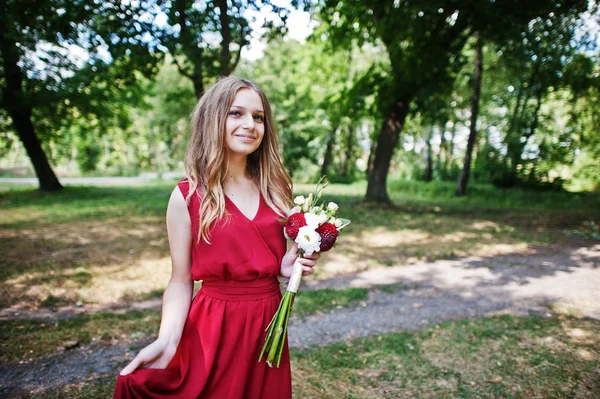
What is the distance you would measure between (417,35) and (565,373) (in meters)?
8.77

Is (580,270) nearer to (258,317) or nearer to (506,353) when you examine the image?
(506,353)

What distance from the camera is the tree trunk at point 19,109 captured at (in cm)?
1359

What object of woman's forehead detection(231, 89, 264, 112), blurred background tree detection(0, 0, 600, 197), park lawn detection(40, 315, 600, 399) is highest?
blurred background tree detection(0, 0, 600, 197)

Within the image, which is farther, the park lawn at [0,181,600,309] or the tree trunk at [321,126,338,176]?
the tree trunk at [321,126,338,176]

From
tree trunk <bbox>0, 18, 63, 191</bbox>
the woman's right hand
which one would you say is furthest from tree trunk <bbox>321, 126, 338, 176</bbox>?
the woman's right hand

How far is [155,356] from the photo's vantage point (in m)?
1.65

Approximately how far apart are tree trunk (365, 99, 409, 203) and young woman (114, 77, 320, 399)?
1225 cm

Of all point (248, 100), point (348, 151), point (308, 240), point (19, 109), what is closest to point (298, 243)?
point (308, 240)

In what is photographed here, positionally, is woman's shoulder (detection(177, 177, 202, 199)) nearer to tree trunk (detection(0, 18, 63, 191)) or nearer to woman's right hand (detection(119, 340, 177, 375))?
woman's right hand (detection(119, 340, 177, 375))

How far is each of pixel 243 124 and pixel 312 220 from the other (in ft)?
2.07

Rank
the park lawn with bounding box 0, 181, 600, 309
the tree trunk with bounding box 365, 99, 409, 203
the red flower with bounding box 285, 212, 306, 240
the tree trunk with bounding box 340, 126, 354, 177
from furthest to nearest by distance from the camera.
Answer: the tree trunk with bounding box 340, 126, 354, 177
the tree trunk with bounding box 365, 99, 409, 203
the park lawn with bounding box 0, 181, 600, 309
the red flower with bounding box 285, 212, 306, 240

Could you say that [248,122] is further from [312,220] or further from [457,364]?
[457,364]

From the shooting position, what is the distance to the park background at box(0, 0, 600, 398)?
3.76m

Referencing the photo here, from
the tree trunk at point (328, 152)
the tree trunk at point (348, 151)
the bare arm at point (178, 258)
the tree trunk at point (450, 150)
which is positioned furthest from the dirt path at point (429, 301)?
the tree trunk at point (348, 151)
